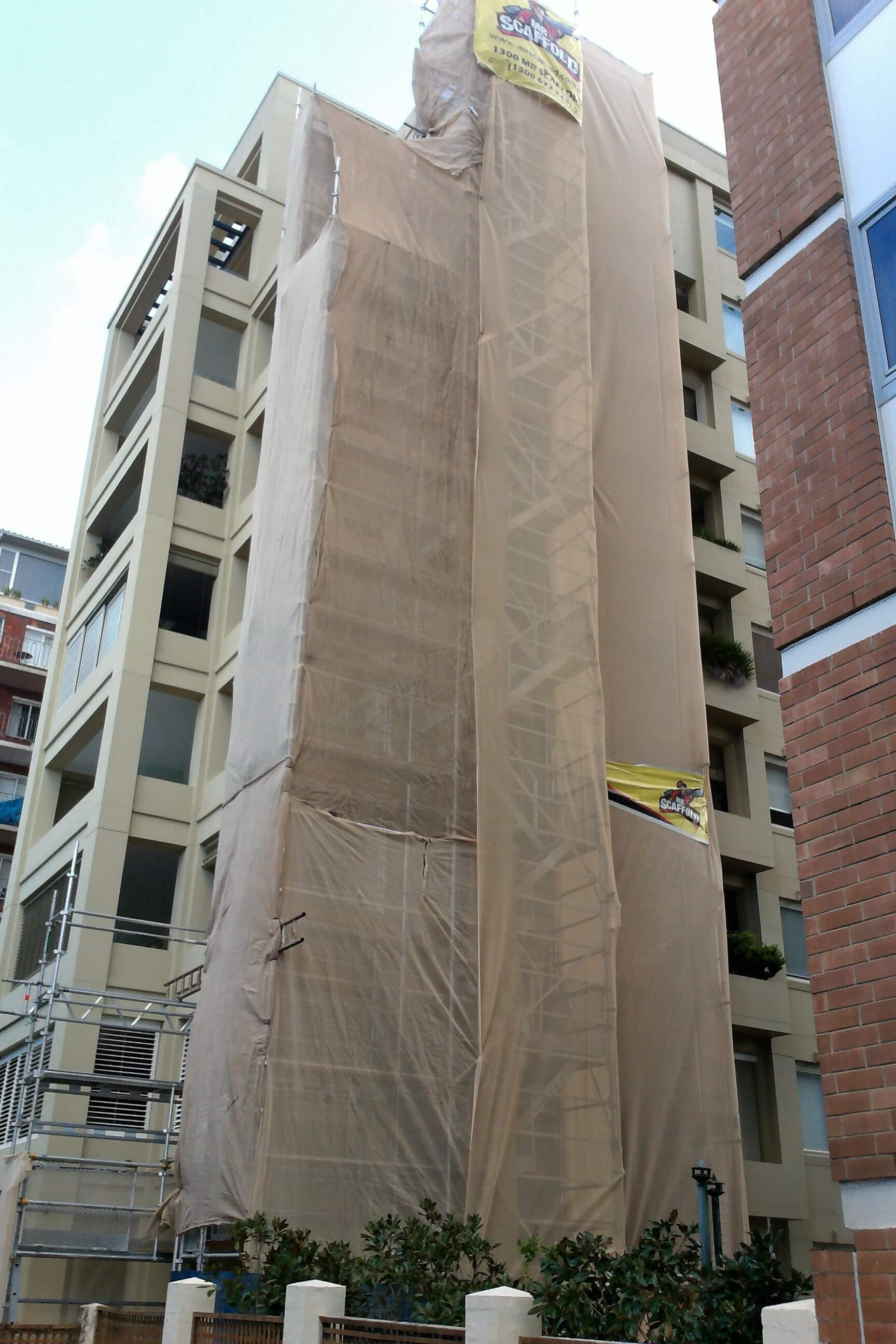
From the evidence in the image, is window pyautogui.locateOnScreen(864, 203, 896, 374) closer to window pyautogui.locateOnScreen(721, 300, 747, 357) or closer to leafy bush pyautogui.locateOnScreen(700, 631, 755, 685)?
leafy bush pyautogui.locateOnScreen(700, 631, 755, 685)

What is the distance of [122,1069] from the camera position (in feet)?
65.2

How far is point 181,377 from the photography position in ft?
83.0

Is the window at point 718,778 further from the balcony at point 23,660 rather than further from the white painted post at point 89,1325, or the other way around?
the balcony at point 23,660

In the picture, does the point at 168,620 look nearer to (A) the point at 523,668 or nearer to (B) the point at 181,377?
(B) the point at 181,377

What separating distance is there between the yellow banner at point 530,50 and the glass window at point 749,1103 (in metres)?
16.2

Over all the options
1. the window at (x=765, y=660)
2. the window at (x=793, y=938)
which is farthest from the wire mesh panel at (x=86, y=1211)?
the window at (x=765, y=660)

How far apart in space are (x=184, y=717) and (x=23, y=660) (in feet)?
65.6

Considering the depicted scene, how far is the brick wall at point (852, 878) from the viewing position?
19.3 ft

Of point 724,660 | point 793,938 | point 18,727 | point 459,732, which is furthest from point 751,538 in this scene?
point 18,727

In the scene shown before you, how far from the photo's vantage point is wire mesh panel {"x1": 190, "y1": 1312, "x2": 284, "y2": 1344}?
31.1 ft

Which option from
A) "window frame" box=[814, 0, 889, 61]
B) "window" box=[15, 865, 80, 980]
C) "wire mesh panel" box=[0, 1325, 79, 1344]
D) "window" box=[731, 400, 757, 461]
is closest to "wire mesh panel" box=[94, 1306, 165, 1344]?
"wire mesh panel" box=[0, 1325, 79, 1344]

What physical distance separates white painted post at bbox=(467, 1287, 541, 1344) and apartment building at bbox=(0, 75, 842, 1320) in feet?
30.7

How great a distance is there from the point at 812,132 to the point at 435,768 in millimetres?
9825

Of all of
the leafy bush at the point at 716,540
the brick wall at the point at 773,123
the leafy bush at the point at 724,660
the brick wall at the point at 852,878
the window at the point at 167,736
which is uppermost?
the leafy bush at the point at 716,540
